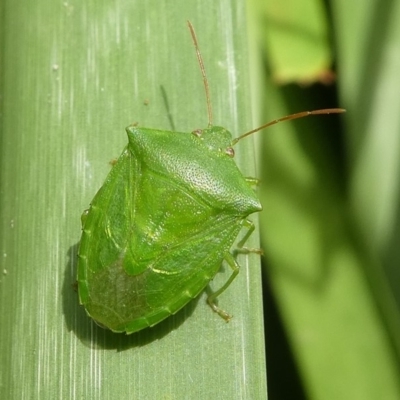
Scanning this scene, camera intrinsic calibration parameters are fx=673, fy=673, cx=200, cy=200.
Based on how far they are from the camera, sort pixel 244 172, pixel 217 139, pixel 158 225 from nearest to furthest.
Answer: pixel 158 225 < pixel 217 139 < pixel 244 172

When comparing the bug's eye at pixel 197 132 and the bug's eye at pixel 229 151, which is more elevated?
the bug's eye at pixel 197 132

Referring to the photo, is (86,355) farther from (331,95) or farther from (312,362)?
(331,95)

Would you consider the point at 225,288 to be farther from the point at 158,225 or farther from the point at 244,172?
the point at 244,172

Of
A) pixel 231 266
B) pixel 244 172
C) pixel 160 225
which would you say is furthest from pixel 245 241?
pixel 160 225

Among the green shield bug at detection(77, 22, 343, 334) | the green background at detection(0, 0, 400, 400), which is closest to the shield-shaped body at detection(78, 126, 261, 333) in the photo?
the green shield bug at detection(77, 22, 343, 334)

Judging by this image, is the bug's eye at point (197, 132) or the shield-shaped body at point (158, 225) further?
the bug's eye at point (197, 132)

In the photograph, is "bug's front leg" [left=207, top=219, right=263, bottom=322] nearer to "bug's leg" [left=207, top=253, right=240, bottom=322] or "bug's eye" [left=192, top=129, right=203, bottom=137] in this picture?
"bug's leg" [left=207, top=253, right=240, bottom=322]

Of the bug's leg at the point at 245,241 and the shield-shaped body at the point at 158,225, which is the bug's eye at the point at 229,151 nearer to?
the shield-shaped body at the point at 158,225

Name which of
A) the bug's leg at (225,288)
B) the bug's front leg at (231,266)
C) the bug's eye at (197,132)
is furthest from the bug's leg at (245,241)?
the bug's eye at (197,132)

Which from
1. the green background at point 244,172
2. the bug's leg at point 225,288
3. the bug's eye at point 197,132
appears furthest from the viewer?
the bug's eye at point 197,132
